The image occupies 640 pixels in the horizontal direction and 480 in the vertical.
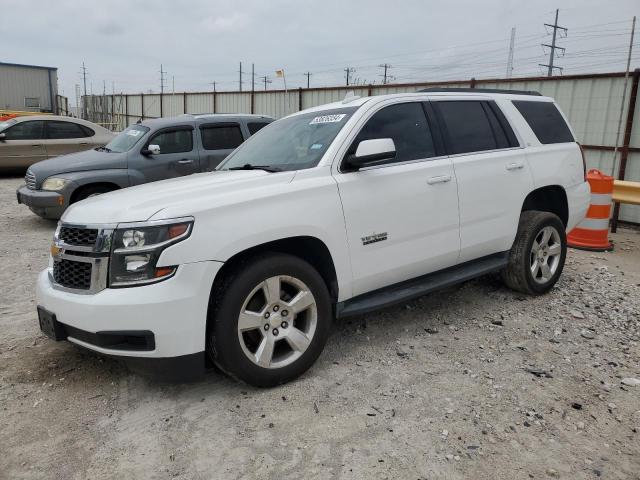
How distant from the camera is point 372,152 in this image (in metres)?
3.45

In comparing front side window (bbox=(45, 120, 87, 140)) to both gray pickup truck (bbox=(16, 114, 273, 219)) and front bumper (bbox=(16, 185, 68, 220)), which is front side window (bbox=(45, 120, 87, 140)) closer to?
gray pickup truck (bbox=(16, 114, 273, 219))

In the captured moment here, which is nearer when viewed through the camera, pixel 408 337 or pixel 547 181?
pixel 408 337

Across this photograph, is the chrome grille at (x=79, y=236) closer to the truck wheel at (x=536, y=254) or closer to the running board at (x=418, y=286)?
the running board at (x=418, y=286)

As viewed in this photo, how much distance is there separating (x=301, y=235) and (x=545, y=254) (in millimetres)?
2902

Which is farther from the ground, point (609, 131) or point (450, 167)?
point (609, 131)

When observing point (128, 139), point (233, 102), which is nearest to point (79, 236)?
point (128, 139)

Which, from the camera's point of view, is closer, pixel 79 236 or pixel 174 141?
pixel 79 236

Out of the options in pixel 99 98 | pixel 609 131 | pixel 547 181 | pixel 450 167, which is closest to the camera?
pixel 450 167

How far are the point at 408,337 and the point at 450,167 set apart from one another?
1379mm

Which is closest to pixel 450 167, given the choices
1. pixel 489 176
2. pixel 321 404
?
pixel 489 176

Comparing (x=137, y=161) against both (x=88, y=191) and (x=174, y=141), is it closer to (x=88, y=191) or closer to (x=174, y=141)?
(x=174, y=141)

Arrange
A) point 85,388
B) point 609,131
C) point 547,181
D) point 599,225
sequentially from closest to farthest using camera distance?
point 85,388, point 547,181, point 599,225, point 609,131

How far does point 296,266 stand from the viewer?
3.27 m

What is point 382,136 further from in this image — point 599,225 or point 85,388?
point 599,225
